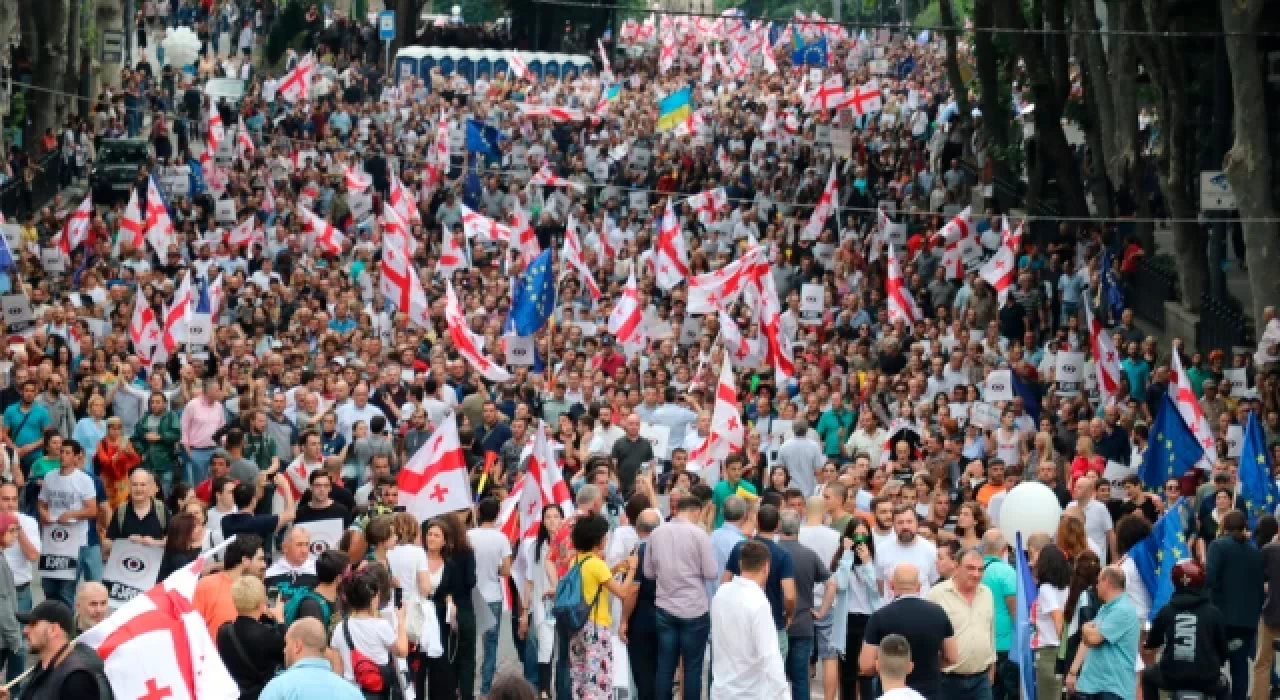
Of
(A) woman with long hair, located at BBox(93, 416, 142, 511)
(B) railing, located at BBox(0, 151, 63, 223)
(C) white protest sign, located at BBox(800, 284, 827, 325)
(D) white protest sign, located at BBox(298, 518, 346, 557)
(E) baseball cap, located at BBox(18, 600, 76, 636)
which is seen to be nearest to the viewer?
(E) baseball cap, located at BBox(18, 600, 76, 636)

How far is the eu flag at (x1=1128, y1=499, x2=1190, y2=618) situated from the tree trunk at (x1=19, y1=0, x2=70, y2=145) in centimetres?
3240

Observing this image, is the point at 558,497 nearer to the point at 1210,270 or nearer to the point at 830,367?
the point at 830,367

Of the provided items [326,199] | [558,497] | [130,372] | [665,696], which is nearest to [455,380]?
[130,372]

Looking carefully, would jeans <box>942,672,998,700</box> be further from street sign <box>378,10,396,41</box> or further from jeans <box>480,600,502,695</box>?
street sign <box>378,10,396,41</box>

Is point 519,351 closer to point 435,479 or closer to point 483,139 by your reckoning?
point 435,479

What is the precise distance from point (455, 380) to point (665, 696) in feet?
31.0

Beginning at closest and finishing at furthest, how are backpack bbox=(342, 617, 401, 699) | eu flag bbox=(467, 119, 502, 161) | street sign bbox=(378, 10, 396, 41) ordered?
backpack bbox=(342, 617, 401, 699)
eu flag bbox=(467, 119, 502, 161)
street sign bbox=(378, 10, 396, 41)

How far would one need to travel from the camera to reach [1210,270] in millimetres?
34125

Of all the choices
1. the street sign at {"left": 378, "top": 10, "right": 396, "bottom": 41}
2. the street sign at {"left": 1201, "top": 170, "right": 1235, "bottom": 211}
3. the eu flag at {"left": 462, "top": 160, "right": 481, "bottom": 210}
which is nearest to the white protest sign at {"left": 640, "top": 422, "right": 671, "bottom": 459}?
the street sign at {"left": 1201, "top": 170, "right": 1235, "bottom": 211}

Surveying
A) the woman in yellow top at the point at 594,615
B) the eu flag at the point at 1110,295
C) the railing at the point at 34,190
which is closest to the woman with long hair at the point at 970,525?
the woman in yellow top at the point at 594,615

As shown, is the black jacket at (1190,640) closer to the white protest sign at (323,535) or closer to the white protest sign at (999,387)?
the white protest sign at (323,535)

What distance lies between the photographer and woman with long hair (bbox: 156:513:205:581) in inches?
579

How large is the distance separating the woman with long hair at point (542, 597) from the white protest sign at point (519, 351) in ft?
32.8

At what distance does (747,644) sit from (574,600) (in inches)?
60.4
